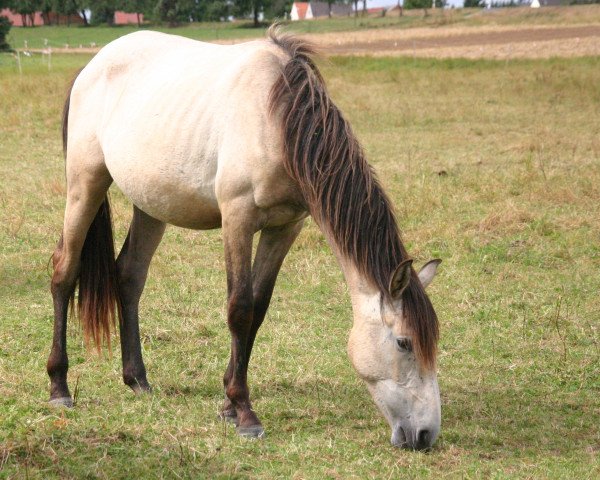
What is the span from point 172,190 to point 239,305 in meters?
0.72

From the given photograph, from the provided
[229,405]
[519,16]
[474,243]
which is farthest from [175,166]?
[519,16]

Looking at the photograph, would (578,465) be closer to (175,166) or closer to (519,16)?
(175,166)

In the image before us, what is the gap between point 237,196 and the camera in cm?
409

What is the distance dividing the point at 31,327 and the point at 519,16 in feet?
173

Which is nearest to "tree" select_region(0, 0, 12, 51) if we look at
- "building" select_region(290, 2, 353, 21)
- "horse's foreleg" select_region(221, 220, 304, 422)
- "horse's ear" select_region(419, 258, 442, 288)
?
"horse's foreleg" select_region(221, 220, 304, 422)

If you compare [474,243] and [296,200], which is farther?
[474,243]

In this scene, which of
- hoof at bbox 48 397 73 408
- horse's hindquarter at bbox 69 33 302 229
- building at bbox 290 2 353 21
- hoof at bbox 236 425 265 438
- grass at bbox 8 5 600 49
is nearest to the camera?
horse's hindquarter at bbox 69 33 302 229

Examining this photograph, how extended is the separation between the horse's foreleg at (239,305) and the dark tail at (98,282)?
1.08 meters

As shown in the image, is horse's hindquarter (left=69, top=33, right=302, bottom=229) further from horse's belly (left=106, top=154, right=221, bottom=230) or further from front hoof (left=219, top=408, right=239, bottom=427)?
front hoof (left=219, top=408, right=239, bottom=427)

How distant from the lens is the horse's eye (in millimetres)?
3801

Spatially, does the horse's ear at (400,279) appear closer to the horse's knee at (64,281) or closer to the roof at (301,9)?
the horse's knee at (64,281)

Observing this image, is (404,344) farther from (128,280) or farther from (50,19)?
(50,19)

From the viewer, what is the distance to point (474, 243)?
7926 mm

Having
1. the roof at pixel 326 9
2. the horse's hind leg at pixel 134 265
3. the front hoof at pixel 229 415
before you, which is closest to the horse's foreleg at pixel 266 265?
the front hoof at pixel 229 415
